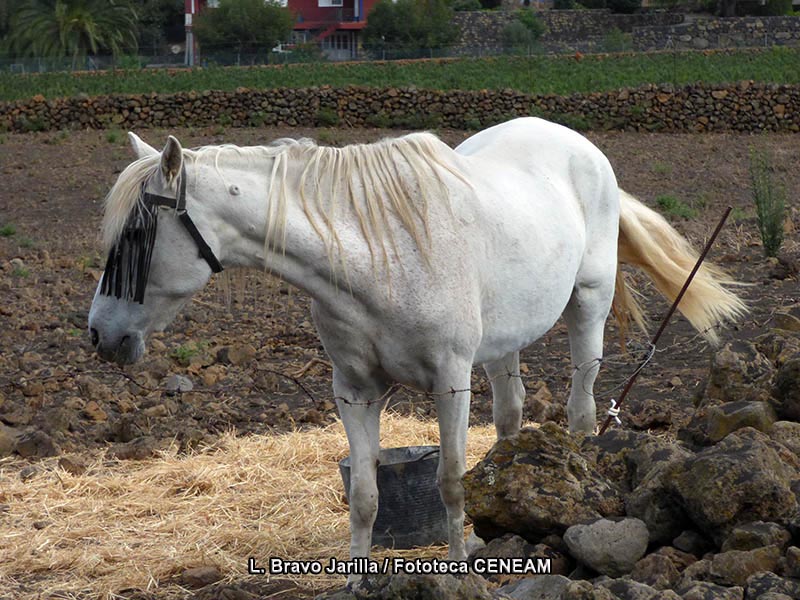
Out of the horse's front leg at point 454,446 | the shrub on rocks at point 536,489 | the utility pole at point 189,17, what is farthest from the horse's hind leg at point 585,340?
the utility pole at point 189,17

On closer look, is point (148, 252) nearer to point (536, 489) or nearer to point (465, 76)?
point (536, 489)

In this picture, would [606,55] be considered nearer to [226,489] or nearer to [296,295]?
[296,295]

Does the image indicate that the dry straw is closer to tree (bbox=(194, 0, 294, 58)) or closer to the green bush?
tree (bbox=(194, 0, 294, 58))

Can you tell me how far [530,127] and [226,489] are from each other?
89.5 inches

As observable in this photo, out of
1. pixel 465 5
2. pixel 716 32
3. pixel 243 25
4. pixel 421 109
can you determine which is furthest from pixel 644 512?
pixel 465 5

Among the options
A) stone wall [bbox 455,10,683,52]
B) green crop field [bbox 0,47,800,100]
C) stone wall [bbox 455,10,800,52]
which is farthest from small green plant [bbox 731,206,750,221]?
stone wall [bbox 455,10,683,52]

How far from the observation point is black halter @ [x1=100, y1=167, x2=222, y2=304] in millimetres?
3766

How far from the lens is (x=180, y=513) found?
Result: 17.2ft

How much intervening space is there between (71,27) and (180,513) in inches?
1795

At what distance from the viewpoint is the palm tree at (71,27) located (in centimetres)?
4725

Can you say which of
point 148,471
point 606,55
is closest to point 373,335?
point 148,471

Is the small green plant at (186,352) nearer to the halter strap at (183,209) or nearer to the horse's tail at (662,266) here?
the horse's tail at (662,266)

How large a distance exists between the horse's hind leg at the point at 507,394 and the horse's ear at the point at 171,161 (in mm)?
2030

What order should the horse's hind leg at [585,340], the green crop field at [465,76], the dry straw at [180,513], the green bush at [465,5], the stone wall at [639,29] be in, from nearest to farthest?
the dry straw at [180,513], the horse's hind leg at [585,340], the green crop field at [465,76], the stone wall at [639,29], the green bush at [465,5]
